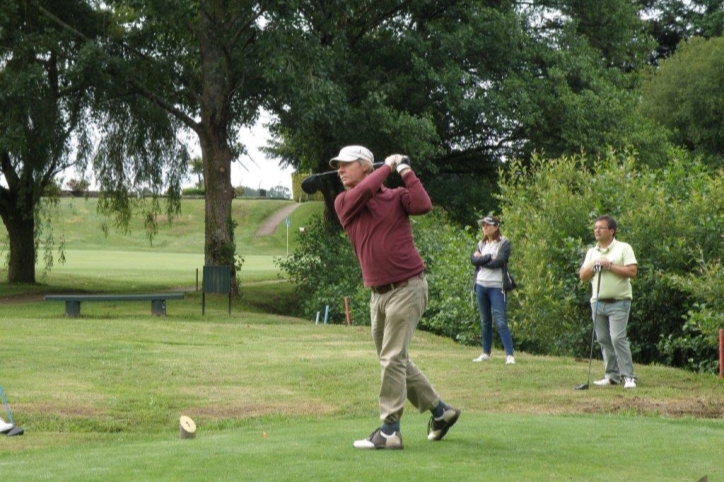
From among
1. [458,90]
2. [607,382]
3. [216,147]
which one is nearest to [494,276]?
[607,382]

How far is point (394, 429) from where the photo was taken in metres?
8.47

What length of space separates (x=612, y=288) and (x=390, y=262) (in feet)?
17.4

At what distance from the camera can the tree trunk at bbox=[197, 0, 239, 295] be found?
3159 centimetres

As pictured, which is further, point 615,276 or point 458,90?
point 458,90

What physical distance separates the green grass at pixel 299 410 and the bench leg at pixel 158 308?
94.1 inches

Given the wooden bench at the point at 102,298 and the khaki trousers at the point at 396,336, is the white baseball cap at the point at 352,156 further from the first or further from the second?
the wooden bench at the point at 102,298

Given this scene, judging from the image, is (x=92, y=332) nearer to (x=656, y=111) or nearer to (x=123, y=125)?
(x=123, y=125)

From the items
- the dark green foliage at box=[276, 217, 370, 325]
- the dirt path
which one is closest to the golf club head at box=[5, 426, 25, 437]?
the dark green foliage at box=[276, 217, 370, 325]

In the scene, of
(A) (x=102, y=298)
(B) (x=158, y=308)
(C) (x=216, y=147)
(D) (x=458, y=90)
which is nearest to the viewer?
(A) (x=102, y=298)

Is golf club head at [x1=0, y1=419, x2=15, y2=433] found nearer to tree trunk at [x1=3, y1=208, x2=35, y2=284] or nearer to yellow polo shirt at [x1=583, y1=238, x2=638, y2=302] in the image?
yellow polo shirt at [x1=583, y1=238, x2=638, y2=302]

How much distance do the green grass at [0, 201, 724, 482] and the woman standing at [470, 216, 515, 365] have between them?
23.2 inches

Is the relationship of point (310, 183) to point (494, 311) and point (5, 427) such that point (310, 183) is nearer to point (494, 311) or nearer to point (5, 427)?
point (5, 427)

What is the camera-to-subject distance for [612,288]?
13125 millimetres

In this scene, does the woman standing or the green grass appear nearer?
the green grass
